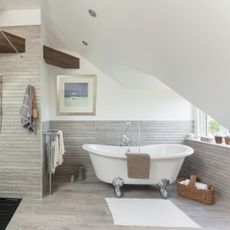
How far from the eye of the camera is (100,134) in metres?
4.55

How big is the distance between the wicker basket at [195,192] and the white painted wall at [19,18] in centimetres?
344

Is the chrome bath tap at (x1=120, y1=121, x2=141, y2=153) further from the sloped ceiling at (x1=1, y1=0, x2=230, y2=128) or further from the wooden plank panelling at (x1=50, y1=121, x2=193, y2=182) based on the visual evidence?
the sloped ceiling at (x1=1, y1=0, x2=230, y2=128)

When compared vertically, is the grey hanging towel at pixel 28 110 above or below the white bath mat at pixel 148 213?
above

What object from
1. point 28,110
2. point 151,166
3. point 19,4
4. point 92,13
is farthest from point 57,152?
point 19,4

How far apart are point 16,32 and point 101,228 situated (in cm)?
312

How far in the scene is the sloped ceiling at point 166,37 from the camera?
6.10ft

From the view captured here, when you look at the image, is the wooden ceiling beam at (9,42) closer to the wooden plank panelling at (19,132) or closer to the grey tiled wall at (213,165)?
the wooden plank panelling at (19,132)

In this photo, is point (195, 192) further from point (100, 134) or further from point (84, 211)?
point (100, 134)

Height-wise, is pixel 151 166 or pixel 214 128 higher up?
pixel 214 128

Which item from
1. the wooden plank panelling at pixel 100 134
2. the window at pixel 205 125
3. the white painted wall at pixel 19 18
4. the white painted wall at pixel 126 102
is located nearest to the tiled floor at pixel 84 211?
the wooden plank panelling at pixel 100 134

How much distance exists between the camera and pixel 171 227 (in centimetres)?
259

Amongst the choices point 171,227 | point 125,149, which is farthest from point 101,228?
point 125,149

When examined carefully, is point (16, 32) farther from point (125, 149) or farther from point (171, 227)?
point (171, 227)

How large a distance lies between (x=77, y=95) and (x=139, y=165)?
2002mm
